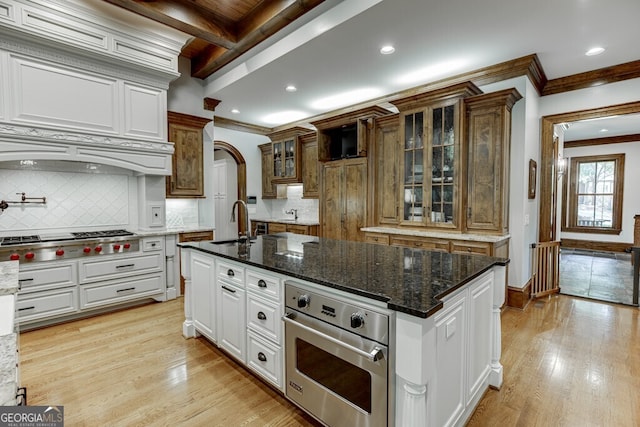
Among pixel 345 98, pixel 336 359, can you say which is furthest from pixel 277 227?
pixel 336 359

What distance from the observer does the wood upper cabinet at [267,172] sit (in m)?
6.65

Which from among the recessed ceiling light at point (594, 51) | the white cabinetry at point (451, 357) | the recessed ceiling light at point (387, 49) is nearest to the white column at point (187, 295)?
the white cabinetry at point (451, 357)

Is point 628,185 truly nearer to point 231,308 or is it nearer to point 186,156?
point 231,308

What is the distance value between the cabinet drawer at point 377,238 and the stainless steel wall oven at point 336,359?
266cm

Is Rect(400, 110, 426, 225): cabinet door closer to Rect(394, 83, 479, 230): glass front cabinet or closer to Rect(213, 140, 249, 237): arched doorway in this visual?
Rect(394, 83, 479, 230): glass front cabinet

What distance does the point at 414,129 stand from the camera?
4125 mm

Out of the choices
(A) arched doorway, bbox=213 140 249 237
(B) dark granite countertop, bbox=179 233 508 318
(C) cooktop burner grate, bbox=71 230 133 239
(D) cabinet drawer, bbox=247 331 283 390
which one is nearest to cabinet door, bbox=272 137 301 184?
(A) arched doorway, bbox=213 140 249 237

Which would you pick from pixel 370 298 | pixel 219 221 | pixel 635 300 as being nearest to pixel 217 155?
pixel 219 221

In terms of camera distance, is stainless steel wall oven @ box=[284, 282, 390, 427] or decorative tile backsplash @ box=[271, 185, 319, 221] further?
decorative tile backsplash @ box=[271, 185, 319, 221]

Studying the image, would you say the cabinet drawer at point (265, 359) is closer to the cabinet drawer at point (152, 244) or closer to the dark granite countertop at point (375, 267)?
the dark granite countertop at point (375, 267)

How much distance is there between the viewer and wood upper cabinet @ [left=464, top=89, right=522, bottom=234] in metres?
3.59

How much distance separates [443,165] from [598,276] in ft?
12.4

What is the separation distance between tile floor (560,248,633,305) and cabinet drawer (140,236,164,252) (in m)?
5.47

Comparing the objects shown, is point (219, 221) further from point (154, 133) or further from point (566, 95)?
point (566, 95)
